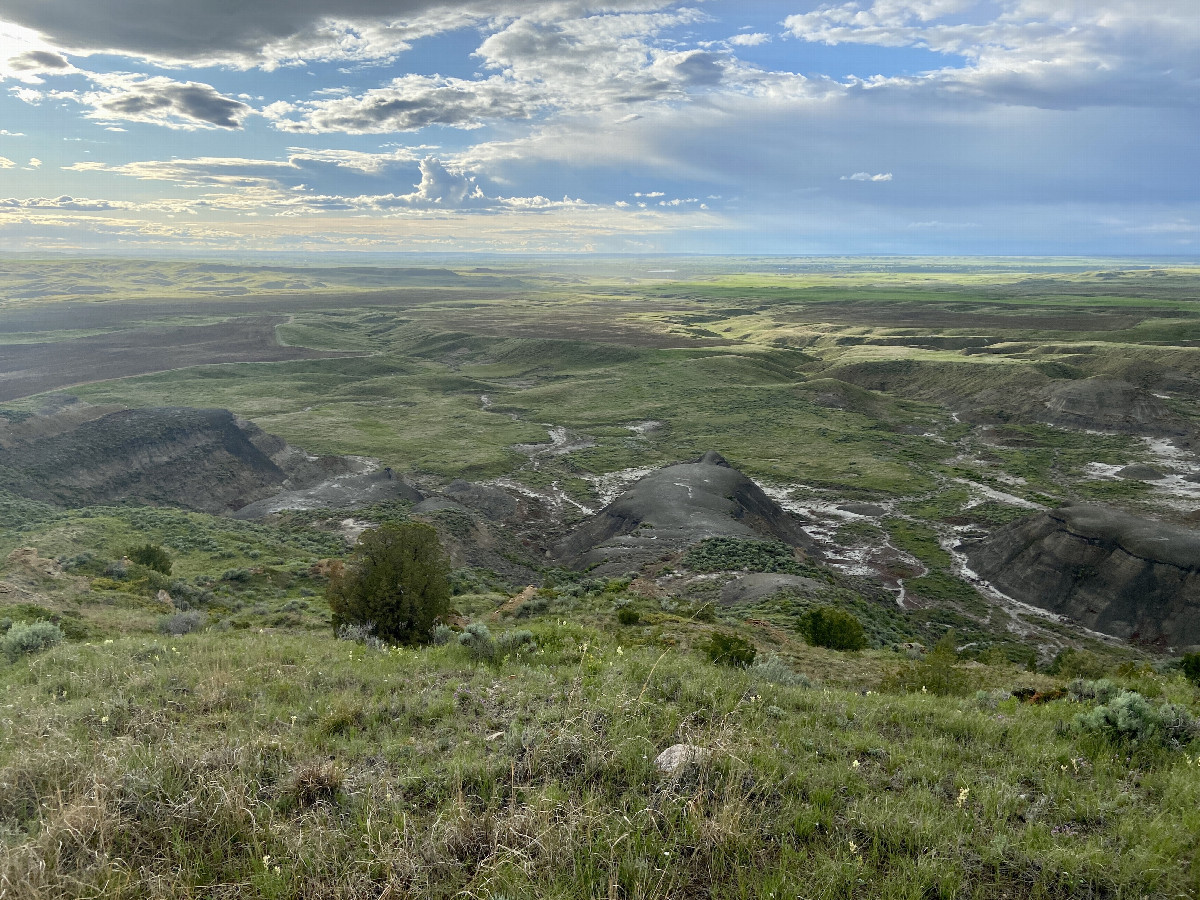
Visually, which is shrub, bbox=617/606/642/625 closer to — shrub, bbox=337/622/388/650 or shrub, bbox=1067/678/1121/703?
shrub, bbox=337/622/388/650

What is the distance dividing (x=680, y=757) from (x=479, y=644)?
6.05m

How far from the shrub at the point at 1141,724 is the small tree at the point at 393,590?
13.6 meters

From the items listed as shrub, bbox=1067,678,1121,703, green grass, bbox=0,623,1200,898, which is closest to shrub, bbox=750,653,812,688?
green grass, bbox=0,623,1200,898

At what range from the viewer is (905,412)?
79.4m

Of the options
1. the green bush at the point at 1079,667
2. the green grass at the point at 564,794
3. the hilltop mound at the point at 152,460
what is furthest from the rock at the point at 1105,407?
the hilltop mound at the point at 152,460

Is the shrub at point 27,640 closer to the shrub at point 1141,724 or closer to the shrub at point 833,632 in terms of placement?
the shrub at point 1141,724

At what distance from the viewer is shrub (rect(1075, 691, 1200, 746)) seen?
758 cm

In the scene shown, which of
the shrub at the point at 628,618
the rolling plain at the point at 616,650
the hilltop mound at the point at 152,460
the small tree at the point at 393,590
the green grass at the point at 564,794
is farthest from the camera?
the hilltop mound at the point at 152,460

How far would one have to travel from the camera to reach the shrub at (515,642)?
37.6 ft

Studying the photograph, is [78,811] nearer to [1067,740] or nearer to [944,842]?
[944,842]

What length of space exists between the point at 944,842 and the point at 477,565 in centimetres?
3077

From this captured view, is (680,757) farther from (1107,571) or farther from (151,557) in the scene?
(1107,571)

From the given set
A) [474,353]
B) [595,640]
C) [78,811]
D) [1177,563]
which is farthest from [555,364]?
[78,811]

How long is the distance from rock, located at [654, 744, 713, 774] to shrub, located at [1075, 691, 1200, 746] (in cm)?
537
